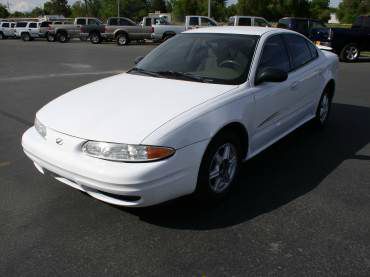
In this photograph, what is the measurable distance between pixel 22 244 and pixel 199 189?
1437mm

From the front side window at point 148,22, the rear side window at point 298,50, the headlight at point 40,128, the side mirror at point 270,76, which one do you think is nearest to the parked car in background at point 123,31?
the front side window at point 148,22

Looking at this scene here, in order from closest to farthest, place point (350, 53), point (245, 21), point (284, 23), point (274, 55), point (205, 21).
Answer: point (274, 55) → point (350, 53) → point (284, 23) → point (245, 21) → point (205, 21)

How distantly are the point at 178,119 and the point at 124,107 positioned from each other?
1.86ft

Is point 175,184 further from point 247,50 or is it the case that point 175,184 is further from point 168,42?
point 168,42

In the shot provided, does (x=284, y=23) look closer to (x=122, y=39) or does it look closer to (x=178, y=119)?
(x=122, y=39)

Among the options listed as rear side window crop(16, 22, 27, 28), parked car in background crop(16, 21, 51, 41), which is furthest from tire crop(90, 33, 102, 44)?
rear side window crop(16, 22, 27, 28)

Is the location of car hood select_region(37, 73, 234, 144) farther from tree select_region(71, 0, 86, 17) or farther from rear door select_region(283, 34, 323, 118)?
tree select_region(71, 0, 86, 17)

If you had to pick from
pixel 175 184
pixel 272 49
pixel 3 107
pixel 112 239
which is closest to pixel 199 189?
pixel 175 184

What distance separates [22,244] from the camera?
303 centimetres

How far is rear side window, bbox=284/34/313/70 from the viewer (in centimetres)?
489

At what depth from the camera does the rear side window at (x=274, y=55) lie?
4221 mm

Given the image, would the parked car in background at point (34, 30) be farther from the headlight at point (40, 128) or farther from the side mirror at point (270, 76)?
the side mirror at point (270, 76)

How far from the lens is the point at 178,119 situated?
313cm

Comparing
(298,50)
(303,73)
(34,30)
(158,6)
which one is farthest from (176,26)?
(158,6)
